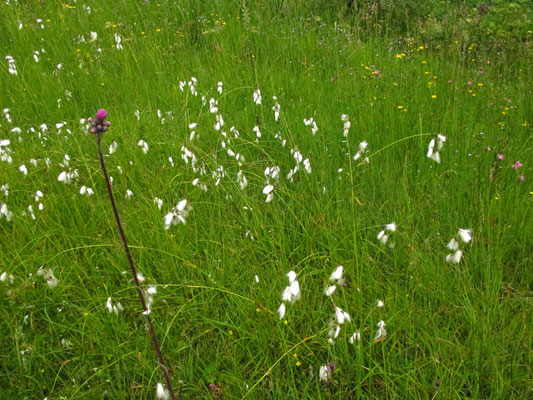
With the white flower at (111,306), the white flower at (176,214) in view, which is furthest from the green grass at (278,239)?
the white flower at (176,214)

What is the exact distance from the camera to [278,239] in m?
2.24

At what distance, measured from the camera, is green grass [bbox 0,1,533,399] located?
1660 millimetres

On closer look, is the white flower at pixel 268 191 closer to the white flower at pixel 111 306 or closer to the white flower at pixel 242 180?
the white flower at pixel 242 180

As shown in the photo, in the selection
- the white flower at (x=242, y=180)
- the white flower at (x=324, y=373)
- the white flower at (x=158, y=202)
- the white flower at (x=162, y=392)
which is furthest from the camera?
the white flower at (x=158, y=202)

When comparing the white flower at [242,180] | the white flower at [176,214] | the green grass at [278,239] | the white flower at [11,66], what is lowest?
the green grass at [278,239]

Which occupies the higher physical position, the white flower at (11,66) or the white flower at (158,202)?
the white flower at (11,66)

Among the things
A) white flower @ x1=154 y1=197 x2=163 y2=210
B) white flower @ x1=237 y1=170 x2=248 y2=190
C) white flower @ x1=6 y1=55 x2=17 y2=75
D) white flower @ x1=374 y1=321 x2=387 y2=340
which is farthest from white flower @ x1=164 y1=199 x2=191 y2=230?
white flower @ x1=6 y1=55 x2=17 y2=75

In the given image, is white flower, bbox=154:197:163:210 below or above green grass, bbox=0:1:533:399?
above

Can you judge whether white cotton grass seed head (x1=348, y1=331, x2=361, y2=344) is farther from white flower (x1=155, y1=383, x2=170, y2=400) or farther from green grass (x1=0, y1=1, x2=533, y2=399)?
white flower (x1=155, y1=383, x2=170, y2=400)

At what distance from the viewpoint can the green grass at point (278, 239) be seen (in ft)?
5.45

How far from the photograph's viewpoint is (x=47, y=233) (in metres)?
2.21

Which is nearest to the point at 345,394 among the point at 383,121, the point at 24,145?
the point at 383,121

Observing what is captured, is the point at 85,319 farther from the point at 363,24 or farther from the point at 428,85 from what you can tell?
A: the point at 363,24

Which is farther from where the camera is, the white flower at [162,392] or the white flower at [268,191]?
the white flower at [268,191]
